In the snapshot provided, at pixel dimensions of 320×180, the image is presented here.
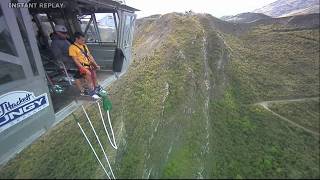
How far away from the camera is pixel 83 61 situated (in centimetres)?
888

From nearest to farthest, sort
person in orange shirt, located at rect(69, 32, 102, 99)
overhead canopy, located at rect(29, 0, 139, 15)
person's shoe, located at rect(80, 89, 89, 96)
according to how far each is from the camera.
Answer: person in orange shirt, located at rect(69, 32, 102, 99), person's shoe, located at rect(80, 89, 89, 96), overhead canopy, located at rect(29, 0, 139, 15)

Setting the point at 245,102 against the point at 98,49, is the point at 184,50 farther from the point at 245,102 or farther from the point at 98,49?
the point at 98,49

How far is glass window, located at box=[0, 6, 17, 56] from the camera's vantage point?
6074mm

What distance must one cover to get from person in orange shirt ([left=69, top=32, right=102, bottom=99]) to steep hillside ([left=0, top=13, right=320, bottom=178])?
34.5 meters

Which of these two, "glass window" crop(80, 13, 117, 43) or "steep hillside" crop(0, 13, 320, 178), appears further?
"steep hillside" crop(0, 13, 320, 178)

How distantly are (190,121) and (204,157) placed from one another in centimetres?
553

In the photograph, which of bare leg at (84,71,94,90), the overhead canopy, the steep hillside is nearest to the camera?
bare leg at (84,71,94,90)

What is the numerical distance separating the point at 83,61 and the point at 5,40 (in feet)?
9.37

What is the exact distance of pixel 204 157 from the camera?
141 ft

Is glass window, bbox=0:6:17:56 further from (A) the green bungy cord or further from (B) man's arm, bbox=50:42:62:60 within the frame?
(A) the green bungy cord

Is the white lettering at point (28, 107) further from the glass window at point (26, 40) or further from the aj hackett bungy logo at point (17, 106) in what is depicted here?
the glass window at point (26, 40)

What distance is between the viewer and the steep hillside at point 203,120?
4197 cm

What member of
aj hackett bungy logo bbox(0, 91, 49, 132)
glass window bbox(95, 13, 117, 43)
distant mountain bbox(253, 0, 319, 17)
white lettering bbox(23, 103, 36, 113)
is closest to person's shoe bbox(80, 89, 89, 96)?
aj hackett bungy logo bbox(0, 91, 49, 132)

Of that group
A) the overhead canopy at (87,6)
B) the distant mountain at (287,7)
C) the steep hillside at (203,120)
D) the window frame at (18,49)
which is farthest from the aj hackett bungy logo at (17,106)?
the distant mountain at (287,7)
